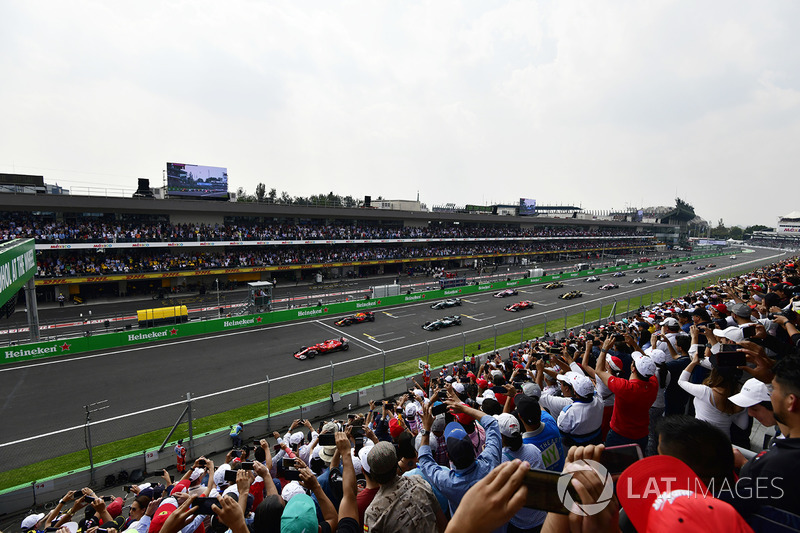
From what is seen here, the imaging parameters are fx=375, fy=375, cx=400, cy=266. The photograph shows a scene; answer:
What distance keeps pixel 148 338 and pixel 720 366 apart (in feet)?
94.3

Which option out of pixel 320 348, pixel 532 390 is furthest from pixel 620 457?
pixel 320 348

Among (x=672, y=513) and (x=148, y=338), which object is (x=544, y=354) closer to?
(x=672, y=513)

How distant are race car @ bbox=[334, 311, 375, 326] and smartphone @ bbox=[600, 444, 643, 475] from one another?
1107 inches

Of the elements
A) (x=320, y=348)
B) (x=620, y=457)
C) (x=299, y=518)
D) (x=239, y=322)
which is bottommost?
(x=320, y=348)

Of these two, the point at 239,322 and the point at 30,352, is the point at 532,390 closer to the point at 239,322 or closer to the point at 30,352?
the point at 239,322

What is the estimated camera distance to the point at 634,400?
4891 millimetres

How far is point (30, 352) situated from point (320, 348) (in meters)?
16.0

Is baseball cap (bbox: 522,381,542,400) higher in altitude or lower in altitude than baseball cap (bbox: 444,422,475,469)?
lower

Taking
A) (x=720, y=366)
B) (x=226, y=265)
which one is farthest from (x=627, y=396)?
(x=226, y=265)

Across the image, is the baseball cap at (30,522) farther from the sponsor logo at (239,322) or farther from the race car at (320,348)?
the sponsor logo at (239,322)

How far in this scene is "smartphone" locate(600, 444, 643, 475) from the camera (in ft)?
6.51

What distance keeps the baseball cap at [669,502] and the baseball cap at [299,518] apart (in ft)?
7.21

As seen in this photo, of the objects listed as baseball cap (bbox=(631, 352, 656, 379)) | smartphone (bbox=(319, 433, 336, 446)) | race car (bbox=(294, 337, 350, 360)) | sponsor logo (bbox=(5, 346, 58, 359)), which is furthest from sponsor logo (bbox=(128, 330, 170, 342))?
baseball cap (bbox=(631, 352, 656, 379))

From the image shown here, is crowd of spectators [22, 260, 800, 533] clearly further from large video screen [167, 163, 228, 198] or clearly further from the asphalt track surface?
large video screen [167, 163, 228, 198]
